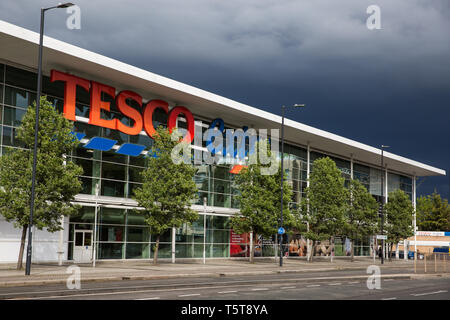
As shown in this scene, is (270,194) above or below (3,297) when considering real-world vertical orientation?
above

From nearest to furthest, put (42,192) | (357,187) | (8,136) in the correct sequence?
(42,192)
(8,136)
(357,187)

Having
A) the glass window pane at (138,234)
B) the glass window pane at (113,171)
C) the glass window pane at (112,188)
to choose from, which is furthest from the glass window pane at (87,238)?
the glass window pane at (113,171)

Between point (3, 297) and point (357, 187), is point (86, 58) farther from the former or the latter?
point (357, 187)

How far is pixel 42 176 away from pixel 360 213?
3823 centimetres

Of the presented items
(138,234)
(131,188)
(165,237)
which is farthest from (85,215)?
(165,237)

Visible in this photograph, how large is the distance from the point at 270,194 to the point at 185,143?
881cm

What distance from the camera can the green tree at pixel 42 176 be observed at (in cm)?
2830

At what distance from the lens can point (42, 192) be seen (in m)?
28.9

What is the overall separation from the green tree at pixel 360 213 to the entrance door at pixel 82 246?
29.6 m

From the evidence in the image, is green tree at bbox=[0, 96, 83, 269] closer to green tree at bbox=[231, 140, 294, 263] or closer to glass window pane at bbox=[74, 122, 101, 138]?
glass window pane at bbox=[74, 122, 101, 138]

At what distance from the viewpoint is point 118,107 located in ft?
131

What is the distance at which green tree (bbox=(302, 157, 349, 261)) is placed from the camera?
172ft
